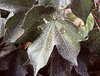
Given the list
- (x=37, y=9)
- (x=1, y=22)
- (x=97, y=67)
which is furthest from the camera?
(x=97, y=67)

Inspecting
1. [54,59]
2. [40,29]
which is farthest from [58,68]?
[40,29]

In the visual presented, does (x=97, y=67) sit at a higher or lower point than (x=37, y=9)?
lower

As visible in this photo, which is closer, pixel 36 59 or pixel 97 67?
pixel 36 59

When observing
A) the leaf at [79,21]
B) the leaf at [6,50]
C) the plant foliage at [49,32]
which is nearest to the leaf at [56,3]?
the plant foliage at [49,32]

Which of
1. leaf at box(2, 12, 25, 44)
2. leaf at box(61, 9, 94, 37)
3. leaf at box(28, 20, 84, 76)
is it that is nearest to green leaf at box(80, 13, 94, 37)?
leaf at box(61, 9, 94, 37)

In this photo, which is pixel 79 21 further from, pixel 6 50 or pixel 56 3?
pixel 6 50

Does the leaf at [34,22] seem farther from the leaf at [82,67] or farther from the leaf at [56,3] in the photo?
the leaf at [82,67]

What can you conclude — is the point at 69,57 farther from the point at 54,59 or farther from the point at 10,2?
the point at 10,2

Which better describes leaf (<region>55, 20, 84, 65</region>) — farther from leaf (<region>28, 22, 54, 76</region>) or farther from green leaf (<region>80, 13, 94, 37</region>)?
green leaf (<region>80, 13, 94, 37</region>)
